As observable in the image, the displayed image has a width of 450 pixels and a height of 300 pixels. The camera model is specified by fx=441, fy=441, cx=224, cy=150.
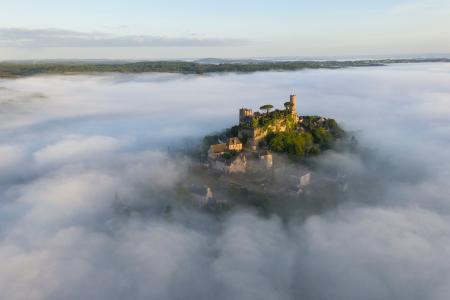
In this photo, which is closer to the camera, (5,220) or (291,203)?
(291,203)

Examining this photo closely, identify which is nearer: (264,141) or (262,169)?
(262,169)

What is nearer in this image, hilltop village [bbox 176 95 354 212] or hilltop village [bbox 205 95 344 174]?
hilltop village [bbox 176 95 354 212]

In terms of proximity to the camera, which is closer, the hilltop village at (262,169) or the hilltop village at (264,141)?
the hilltop village at (262,169)

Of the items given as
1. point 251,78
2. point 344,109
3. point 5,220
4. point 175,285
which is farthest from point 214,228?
point 251,78

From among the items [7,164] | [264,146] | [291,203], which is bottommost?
[7,164]

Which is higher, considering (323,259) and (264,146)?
(264,146)

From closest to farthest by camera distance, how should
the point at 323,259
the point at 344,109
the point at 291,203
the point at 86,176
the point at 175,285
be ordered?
the point at 175,285 → the point at 323,259 → the point at 291,203 → the point at 86,176 → the point at 344,109

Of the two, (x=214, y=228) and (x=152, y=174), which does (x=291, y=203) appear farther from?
(x=152, y=174)

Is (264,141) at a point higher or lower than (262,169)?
higher
